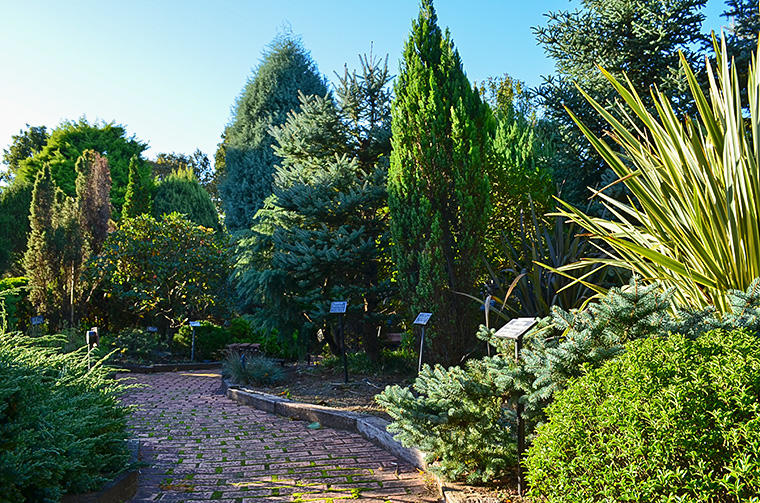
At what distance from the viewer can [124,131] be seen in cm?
3041

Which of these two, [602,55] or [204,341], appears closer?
[602,55]

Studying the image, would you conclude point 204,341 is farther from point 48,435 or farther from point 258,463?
point 48,435

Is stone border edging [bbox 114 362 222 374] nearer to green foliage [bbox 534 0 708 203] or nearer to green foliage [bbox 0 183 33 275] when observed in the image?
green foliage [bbox 534 0 708 203]

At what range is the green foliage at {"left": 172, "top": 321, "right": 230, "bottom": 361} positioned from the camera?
14.5 meters

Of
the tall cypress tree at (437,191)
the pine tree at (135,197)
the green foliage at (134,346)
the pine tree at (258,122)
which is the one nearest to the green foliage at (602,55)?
the tall cypress tree at (437,191)

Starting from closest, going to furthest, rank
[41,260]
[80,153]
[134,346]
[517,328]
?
[517,328] → [134,346] → [41,260] → [80,153]

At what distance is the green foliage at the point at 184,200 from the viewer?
23938 mm

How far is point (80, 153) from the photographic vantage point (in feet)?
94.5

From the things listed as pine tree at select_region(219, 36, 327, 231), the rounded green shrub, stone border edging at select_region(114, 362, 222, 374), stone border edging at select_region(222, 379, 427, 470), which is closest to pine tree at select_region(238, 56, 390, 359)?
stone border edging at select_region(222, 379, 427, 470)

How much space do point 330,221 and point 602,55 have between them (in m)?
5.53

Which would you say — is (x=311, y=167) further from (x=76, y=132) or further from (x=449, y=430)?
(x=76, y=132)

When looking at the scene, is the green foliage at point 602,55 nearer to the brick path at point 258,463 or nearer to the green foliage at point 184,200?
the brick path at point 258,463

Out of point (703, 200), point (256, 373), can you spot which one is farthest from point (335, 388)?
point (703, 200)

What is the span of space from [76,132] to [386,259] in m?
27.3
